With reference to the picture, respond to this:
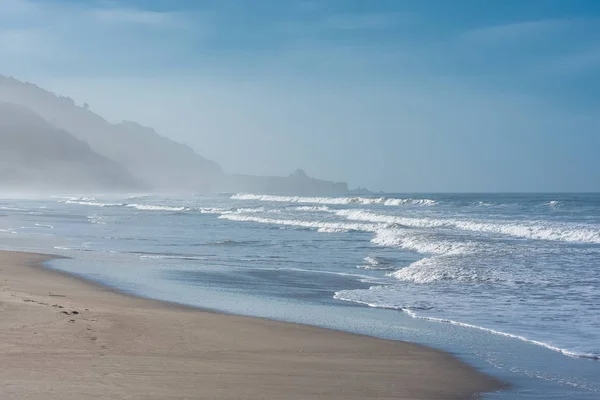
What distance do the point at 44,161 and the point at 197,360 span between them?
191 meters

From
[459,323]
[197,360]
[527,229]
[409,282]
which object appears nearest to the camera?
[197,360]

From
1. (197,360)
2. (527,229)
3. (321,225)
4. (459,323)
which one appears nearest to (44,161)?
(321,225)

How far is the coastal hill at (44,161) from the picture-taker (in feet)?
563

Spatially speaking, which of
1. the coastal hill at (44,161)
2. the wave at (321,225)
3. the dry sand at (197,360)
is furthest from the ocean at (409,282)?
the coastal hill at (44,161)

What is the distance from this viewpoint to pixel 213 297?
12.1 metres

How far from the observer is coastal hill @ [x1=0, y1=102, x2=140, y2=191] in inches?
6751

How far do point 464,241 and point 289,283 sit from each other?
9714 mm

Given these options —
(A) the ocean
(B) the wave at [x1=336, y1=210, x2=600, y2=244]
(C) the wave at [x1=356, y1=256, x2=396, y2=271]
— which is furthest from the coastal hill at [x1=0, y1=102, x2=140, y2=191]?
(C) the wave at [x1=356, y1=256, x2=396, y2=271]

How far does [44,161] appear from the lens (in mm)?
186000

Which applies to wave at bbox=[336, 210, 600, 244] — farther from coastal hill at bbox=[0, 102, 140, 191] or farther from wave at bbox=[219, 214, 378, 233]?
coastal hill at bbox=[0, 102, 140, 191]

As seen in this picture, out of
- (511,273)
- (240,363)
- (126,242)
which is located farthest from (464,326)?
(126,242)

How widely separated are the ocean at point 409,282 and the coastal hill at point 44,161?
152m

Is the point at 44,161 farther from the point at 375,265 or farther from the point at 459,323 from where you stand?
the point at 459,323

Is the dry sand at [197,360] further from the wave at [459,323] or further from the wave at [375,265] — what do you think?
the wave at [375,265]
